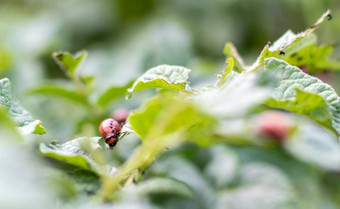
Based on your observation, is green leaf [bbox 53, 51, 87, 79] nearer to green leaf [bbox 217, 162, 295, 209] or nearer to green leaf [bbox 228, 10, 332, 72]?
green leaf [bbox 228, 10, 332, 72]

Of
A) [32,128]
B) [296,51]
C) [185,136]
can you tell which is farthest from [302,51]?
[32,128]

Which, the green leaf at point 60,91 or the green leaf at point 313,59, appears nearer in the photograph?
the green leaf at point 313,59

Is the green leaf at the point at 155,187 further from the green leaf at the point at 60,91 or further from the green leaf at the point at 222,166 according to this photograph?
the green leaf at the point at 60,91

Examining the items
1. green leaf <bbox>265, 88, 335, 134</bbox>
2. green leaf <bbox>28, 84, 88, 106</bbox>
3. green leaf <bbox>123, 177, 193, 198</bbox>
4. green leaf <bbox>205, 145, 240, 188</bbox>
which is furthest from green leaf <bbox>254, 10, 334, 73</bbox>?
green leaf <bbox>28, 84, 88, 106</bbox>

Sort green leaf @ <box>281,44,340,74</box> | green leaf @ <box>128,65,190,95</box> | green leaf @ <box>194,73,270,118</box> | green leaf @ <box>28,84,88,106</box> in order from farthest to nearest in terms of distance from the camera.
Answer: green leaf @ <box>28,84,88,106</box>, green leaf @ <box>281,44,340,74</box>, green leaf @ <box>128,65,190,95</box>, green leaf @ <box>194,73,270,118</box>

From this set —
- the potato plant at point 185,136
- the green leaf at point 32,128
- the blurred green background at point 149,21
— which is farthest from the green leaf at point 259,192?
the blurred green background at point 149,21

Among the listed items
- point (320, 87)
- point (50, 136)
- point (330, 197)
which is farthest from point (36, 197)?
point (330, 197)

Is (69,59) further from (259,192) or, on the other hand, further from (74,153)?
(259,192)
